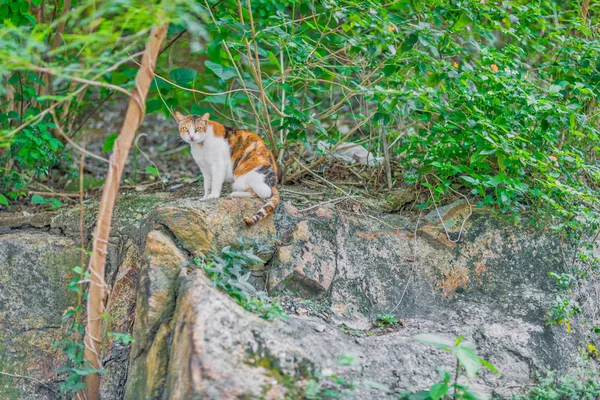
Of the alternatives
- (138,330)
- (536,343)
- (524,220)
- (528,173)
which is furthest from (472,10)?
(138,330)

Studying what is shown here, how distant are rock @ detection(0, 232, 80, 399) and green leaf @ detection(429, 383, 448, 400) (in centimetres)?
248

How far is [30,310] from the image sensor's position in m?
4.46

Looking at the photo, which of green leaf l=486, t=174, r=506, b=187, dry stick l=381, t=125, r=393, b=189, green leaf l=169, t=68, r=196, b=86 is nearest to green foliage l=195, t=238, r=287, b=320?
dry stick l=381, t=125, r=393, b=189

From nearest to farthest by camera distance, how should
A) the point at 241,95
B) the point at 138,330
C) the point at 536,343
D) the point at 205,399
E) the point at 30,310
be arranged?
the point at 205,399 → the point at 138,330 → the point at 536,343 → the point at 30,310 → the point at 241,95

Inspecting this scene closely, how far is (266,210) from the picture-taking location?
4.42 meters

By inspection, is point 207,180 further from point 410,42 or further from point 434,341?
point 434,341

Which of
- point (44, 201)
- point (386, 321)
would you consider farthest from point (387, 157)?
point (44, 201)

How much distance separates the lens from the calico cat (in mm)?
4555

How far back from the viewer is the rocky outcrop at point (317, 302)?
10.8 feet

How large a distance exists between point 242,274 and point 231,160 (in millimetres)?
1071

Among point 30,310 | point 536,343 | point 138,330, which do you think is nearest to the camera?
point 138,330

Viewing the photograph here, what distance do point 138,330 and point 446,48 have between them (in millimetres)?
2874

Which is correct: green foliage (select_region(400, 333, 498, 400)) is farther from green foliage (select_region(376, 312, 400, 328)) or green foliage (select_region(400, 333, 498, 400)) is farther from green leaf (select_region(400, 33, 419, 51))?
green leaf (select_region(400, 33, 419, 51))

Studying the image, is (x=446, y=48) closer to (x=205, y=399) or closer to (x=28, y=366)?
(x=205, y=399)
